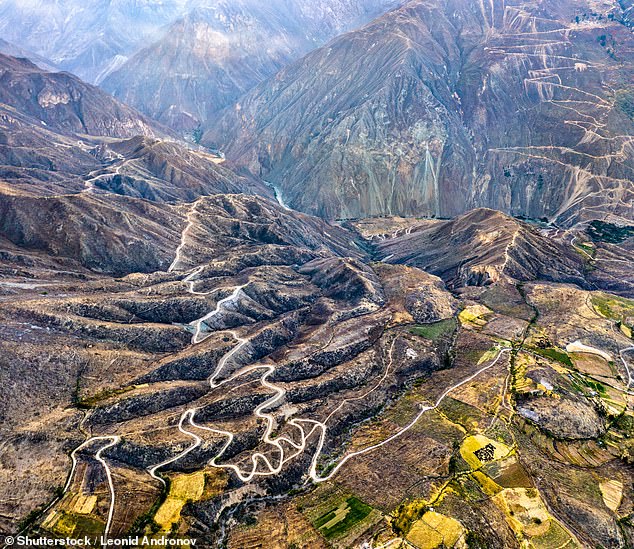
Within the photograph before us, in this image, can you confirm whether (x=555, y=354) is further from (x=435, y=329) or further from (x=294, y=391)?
(x=294, y=391)

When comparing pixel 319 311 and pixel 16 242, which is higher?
pixel 16 242

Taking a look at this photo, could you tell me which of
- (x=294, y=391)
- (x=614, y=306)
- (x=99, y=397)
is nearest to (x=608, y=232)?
(x=614, y=306)

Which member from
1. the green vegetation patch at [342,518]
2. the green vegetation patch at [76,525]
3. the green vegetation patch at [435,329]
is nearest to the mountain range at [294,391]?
the green vegetation patch at [76,525]

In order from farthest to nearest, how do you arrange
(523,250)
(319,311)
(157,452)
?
(523,250), (319,311), (157,452)

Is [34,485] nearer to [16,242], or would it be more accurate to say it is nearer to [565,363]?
[16,242]


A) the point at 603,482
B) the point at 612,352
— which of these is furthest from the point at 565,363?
the point at 603,482
